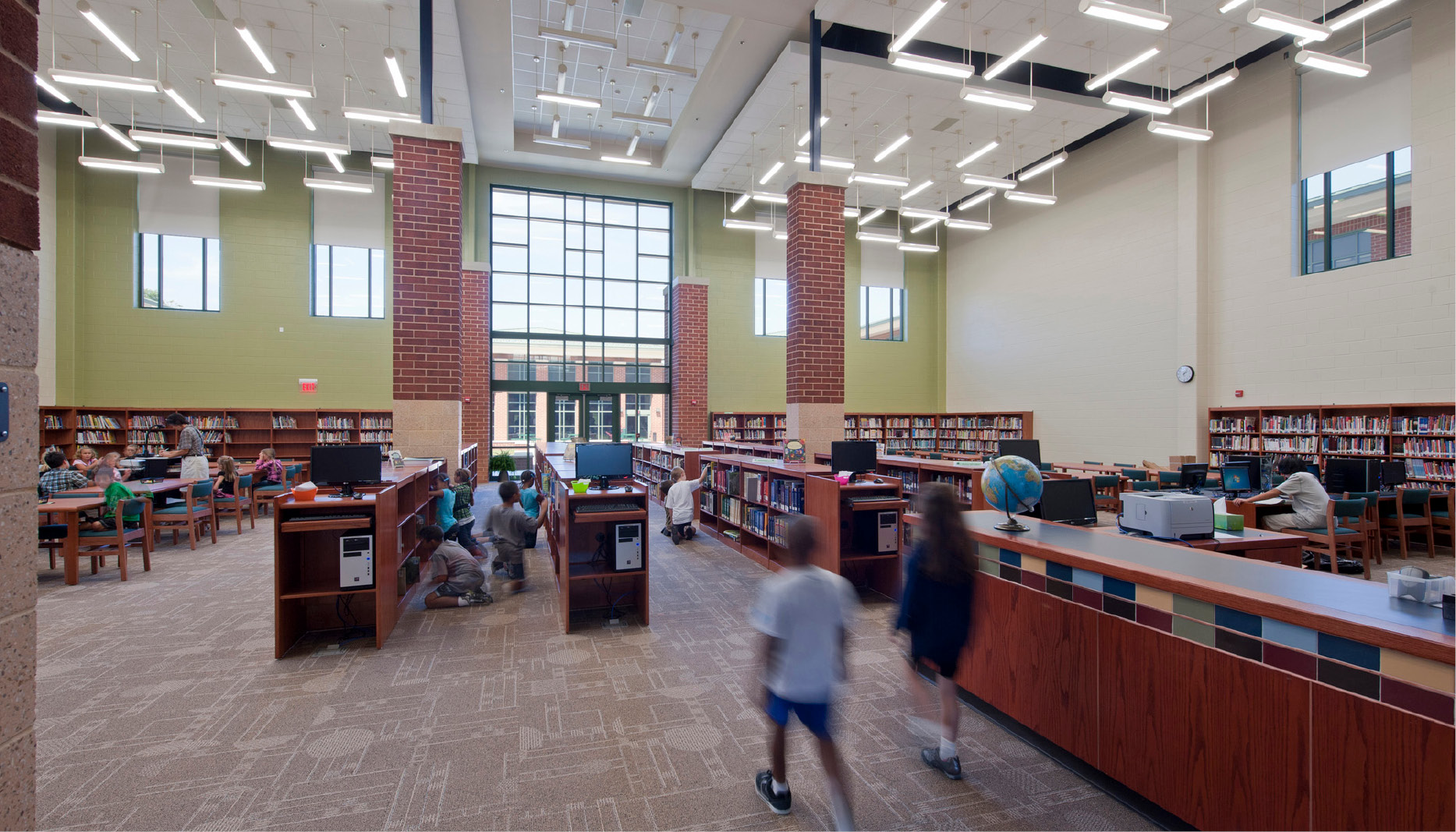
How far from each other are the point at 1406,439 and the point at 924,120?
793 centimetres

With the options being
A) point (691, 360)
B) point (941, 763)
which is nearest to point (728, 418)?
point (691, 360)

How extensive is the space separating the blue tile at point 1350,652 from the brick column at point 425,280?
5.95 m

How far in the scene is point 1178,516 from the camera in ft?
10.1

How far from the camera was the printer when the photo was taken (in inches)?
121

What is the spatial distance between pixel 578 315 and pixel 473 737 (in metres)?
12.2

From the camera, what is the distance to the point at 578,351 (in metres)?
14.1

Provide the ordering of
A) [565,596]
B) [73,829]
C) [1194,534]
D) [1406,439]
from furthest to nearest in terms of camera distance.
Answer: [1406,439] → [565,596] → [1194,534] → [73,829]

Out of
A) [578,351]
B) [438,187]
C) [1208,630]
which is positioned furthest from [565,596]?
[578,351]

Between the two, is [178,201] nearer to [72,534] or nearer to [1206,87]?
[72,534]

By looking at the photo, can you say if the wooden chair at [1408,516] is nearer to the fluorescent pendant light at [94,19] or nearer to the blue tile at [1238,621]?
the blue tile at [1238,621]

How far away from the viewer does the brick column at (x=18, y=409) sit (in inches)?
42.2

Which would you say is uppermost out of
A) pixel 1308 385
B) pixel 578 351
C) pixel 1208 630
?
pixel 578 351

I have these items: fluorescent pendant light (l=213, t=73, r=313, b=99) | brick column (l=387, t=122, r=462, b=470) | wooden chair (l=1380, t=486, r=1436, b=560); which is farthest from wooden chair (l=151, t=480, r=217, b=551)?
wooden chair (l=1380, t=486, r=1436, b=560)

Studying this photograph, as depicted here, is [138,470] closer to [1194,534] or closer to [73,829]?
[73,829]
